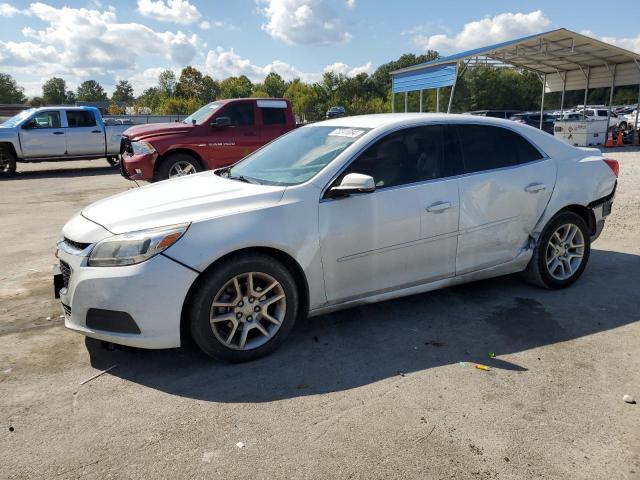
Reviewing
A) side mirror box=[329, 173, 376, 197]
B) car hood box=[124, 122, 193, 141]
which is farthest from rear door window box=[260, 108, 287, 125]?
side mirror box=[329, 173, 376, 197]

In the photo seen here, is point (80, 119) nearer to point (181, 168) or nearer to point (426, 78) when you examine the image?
point (181, 168)

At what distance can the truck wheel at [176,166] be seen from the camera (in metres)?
9.81

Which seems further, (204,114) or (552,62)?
(552,62)

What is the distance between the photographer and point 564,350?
144 inches

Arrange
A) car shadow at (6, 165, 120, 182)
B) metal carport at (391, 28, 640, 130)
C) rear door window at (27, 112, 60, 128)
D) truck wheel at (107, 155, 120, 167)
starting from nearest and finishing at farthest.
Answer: rear door window at (27, 112, 60, 128), car shadow at (6, 165, 120, 182), truck wheel at (107, 155, 120, 167), metal carport at (391, 28, 640, 130)

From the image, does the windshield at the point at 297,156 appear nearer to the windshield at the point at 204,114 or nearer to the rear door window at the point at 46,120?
the windshield at the point at 204,114

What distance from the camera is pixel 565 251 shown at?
4.82 m

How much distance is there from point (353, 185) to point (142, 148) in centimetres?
735

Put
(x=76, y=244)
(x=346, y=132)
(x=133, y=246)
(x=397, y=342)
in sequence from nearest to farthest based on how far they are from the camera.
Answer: (x=133, y=246), (x=76, y=244), (x=397, y=342), (x=346, y=132)

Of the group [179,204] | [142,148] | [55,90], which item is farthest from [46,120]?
[55,90]

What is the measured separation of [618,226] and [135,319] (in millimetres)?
6874

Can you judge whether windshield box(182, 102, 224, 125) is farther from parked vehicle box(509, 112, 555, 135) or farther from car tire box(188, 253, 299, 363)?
parked vehicle box(509, 112, 555, 135)

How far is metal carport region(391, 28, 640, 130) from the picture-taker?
760 inches

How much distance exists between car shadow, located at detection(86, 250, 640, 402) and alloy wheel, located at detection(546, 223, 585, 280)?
192mm
